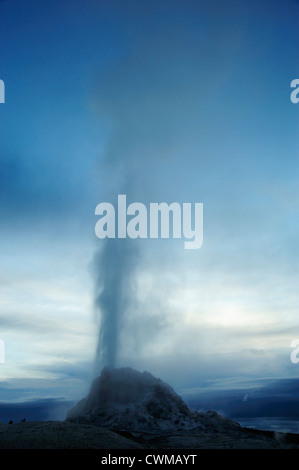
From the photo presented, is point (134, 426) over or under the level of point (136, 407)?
under

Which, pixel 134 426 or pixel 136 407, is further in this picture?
pixel 136 407

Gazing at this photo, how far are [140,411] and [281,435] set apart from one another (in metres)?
28.2

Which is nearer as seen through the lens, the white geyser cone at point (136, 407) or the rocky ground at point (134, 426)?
the rocky ground at point (134, 426)

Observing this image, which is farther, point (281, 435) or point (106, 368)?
point (106, 368)

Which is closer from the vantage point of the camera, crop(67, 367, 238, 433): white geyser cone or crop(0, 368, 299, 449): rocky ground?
crop(0, 368, 299, 449): rocky ground
